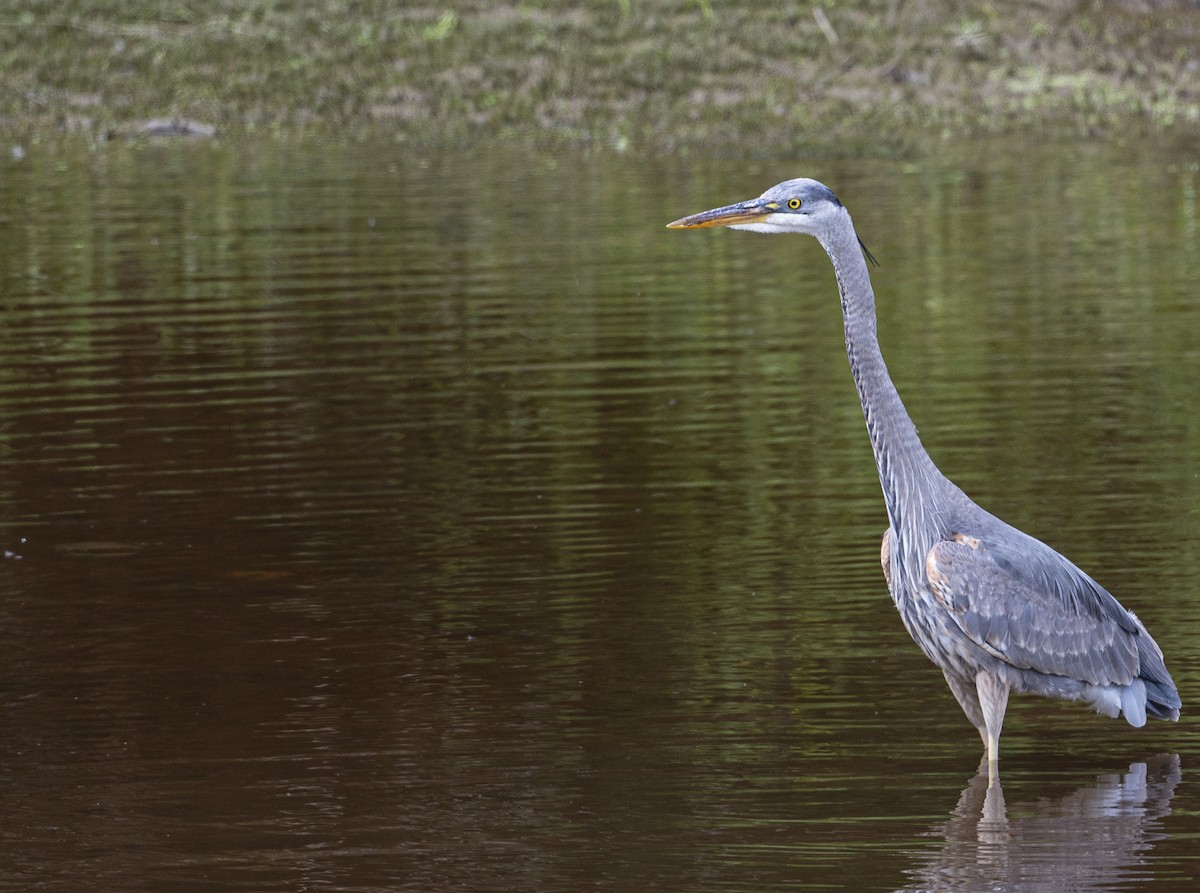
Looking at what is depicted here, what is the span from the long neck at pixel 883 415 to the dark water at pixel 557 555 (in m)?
1.01

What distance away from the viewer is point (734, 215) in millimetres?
7680

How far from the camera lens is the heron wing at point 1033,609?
7590 mm

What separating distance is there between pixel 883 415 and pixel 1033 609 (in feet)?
3.00

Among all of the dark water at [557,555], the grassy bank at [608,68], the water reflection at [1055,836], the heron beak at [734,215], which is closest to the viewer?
the water reflection at [1055,836]

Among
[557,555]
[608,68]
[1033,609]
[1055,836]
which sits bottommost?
[1055,836]

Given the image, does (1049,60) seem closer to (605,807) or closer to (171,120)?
(171,120)

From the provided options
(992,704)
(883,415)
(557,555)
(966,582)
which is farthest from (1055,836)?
(557,555)

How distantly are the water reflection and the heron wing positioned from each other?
17.6 inches

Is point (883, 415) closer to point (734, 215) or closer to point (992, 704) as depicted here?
point (734, 215)

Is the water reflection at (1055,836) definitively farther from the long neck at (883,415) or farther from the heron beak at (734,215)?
the heron beak at (734,215)

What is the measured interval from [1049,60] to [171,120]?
15215 mm

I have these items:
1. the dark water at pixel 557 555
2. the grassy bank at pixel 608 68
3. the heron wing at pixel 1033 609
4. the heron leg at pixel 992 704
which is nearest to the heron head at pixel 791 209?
the heron wing at pixel 1033 609

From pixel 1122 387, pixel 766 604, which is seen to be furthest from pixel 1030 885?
pixel 1122 387

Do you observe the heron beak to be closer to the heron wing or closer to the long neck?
the long neck
